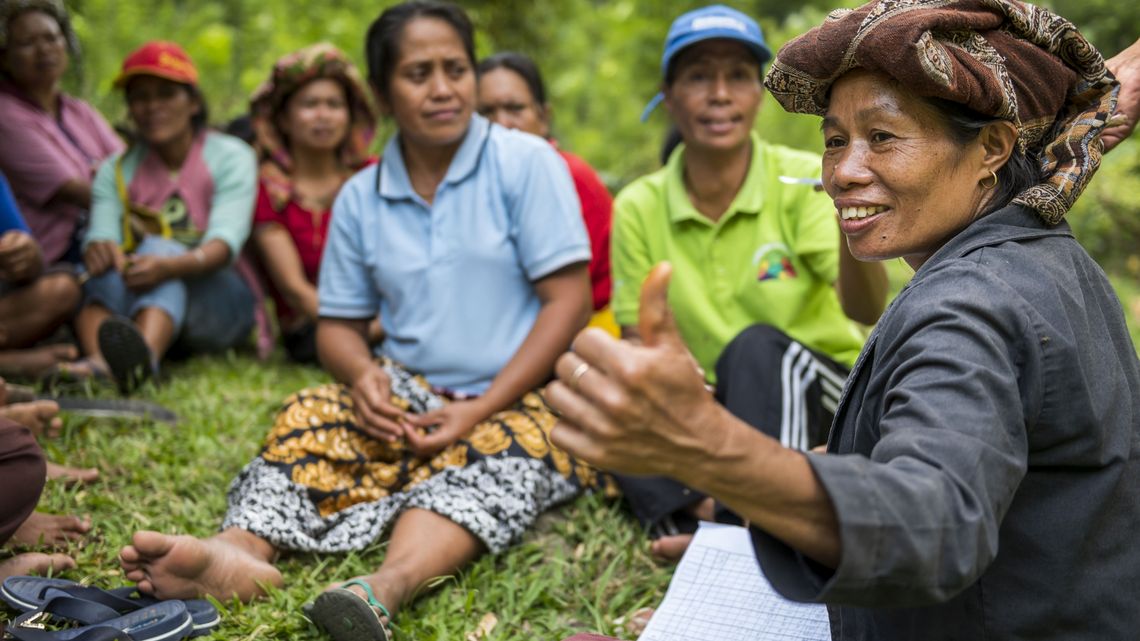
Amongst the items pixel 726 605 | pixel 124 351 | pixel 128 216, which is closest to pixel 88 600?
pixel 726 605

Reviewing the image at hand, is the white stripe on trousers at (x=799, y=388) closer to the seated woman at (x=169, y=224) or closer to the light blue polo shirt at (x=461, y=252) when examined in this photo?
the light blue polo shirt at (x=461, y=252)

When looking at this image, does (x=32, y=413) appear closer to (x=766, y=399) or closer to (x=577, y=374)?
(x=766, y=399)

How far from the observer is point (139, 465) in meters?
3.35

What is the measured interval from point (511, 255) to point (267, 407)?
1.33 m

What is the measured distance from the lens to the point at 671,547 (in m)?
2.83

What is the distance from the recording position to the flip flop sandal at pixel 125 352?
390 centimetres

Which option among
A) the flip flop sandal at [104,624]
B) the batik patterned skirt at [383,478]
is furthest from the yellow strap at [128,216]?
the flip flop sandal at [104,624]

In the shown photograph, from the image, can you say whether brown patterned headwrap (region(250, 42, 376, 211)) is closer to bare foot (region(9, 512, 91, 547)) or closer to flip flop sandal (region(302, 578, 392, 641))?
bare foot (region(9, 512, 91, 547))

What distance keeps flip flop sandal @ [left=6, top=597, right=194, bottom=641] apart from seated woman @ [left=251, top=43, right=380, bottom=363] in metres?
2.36

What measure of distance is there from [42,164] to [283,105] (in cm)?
108

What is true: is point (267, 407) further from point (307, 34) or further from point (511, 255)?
point (307, 34)

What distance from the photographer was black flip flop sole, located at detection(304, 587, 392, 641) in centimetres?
225

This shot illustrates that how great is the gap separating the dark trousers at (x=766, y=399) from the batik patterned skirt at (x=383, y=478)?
0.79 feet

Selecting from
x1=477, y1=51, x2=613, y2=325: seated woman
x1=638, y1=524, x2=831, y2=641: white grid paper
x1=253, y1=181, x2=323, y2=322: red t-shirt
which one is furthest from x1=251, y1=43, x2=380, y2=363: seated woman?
x1=638, y1=524, x2=831, y2=641: white grid paper
